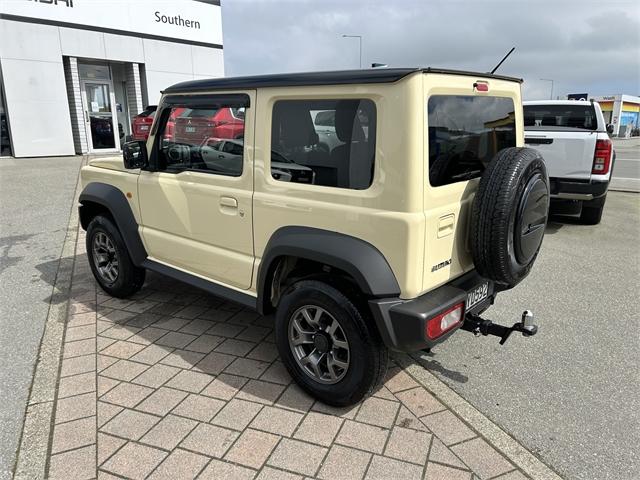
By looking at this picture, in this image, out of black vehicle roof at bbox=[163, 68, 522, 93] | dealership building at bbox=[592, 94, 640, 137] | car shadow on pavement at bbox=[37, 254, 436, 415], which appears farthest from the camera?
dealership building at bbox=[592, 94, 640, 137]

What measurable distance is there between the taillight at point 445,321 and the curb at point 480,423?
1.75 ft

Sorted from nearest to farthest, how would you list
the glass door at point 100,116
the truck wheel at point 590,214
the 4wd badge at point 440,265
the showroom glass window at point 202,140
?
the 4wd badge at point 440,265, the showroom glass window at point 202,140, the truck wheel at point 590,214, the glass door at point 100,116

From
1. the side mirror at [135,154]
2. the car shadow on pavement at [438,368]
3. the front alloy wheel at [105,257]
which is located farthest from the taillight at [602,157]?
the front alloy wheel at [105,257]

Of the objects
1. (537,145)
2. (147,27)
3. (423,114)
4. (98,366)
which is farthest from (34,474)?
(147,27)

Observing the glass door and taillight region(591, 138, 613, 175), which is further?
the glass door

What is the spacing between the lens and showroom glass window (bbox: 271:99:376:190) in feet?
8.09

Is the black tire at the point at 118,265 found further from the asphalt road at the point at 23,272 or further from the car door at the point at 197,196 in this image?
the asphalt road at the point at 23,272

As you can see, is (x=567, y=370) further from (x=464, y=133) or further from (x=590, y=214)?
(x=590, y=214)

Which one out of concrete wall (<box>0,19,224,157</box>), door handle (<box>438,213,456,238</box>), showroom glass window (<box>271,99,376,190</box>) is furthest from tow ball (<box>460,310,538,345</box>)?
concrete wall (<box>0,19,224,157</box>)

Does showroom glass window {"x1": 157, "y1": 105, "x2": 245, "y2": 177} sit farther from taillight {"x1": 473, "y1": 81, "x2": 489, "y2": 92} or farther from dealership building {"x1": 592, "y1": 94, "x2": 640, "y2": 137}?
dealership building {"x1": 592, "y1": 94, "x2": 640, "y2": 137}

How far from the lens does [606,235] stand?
6801 mm

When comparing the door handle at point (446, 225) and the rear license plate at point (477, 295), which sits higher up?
the door handle at point (446, 225)

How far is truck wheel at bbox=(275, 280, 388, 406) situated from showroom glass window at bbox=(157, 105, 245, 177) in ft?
3.20

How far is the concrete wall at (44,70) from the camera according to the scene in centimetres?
1411
